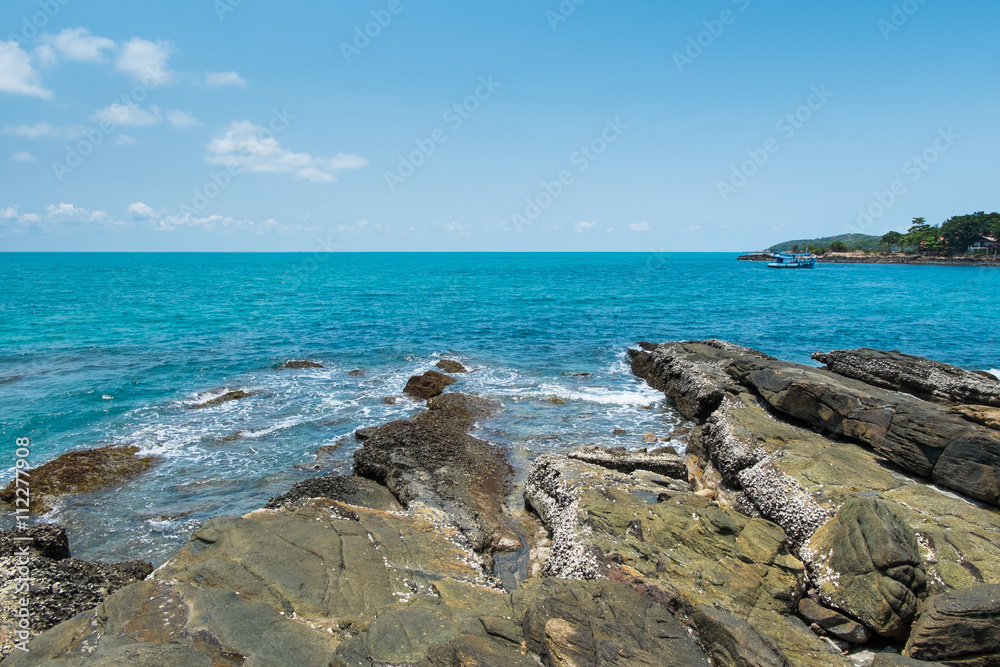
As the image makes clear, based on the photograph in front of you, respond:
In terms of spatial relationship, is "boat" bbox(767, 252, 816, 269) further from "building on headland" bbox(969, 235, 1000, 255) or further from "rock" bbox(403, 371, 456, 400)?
"rock" bbox(403, 371, 456, 400)

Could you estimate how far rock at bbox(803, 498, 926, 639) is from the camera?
906 centimetres

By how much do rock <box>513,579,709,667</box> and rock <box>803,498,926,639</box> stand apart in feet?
13.8

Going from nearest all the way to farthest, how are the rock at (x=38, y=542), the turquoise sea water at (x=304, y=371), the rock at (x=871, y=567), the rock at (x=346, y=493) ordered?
1. the rock at (x=871, y=567)
2. the rock at (x=38, y=542)
3. the rock at (x=346, y=493)
4. the turquoise sea water at (x=304, y=371)

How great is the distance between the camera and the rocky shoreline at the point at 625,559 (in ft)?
24.2

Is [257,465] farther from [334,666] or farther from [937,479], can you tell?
[937,479]

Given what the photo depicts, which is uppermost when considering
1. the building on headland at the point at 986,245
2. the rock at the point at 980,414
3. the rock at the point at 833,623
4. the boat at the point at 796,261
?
the building on headland at the point at 986,245

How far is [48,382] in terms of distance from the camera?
2727 cm

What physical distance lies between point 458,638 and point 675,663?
10.3ft

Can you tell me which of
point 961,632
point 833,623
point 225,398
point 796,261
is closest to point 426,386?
point 225,398

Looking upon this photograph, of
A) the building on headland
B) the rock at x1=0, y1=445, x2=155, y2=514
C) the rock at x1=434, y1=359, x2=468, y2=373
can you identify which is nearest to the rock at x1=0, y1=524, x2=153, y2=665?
the rock at x1=0, y1=445, x2=155, y2=514

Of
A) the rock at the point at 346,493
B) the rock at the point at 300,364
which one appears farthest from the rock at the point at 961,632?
the rock at the point at 300,364

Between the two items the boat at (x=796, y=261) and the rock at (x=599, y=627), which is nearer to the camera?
the rock at (x=599, y=627)

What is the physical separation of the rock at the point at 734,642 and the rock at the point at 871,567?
119 inches

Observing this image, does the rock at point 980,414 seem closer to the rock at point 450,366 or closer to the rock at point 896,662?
the rock at point 896,662
